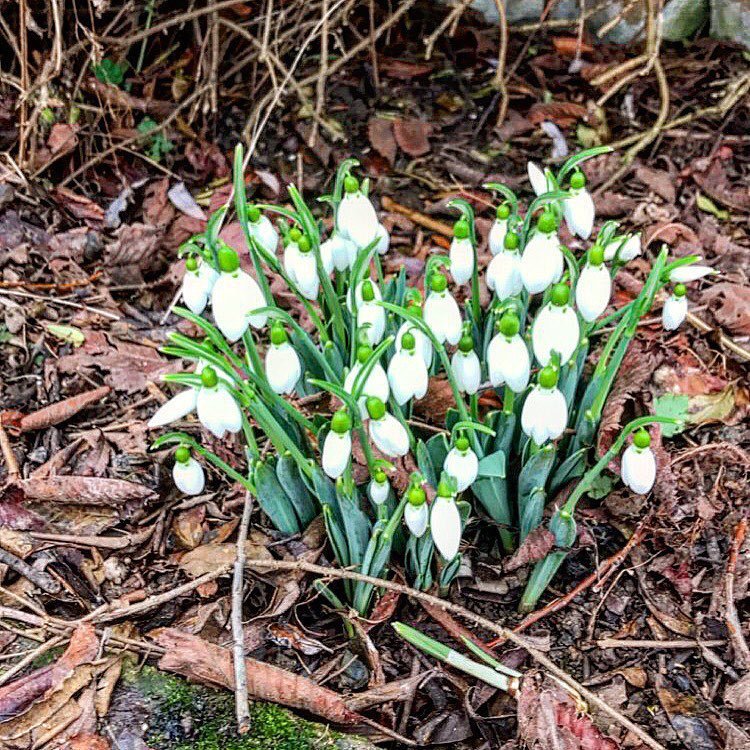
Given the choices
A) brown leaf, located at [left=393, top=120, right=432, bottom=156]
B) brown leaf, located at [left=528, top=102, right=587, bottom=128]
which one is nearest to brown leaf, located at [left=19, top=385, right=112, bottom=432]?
brown leaf, located at [left=393, top=120, right=432, bottom=156]

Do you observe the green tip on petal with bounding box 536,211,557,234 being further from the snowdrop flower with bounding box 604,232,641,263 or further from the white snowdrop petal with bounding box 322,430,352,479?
the white snowdrop petal with bounding box 322,430,352,479

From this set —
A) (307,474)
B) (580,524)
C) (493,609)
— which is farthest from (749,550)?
(307,474)

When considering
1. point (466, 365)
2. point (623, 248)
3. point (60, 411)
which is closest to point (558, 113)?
point (623, 248)

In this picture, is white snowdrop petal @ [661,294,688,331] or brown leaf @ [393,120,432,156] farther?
brown leaf @ [393,120,432,156]

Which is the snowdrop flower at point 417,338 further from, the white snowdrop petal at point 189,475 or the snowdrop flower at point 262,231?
the white snowdrop petal at point 189,475

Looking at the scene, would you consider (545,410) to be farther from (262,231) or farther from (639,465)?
(262,231)

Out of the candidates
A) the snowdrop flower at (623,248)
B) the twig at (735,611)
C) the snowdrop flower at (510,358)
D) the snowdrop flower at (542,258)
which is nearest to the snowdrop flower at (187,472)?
the snowdrop flower at (510,358)
